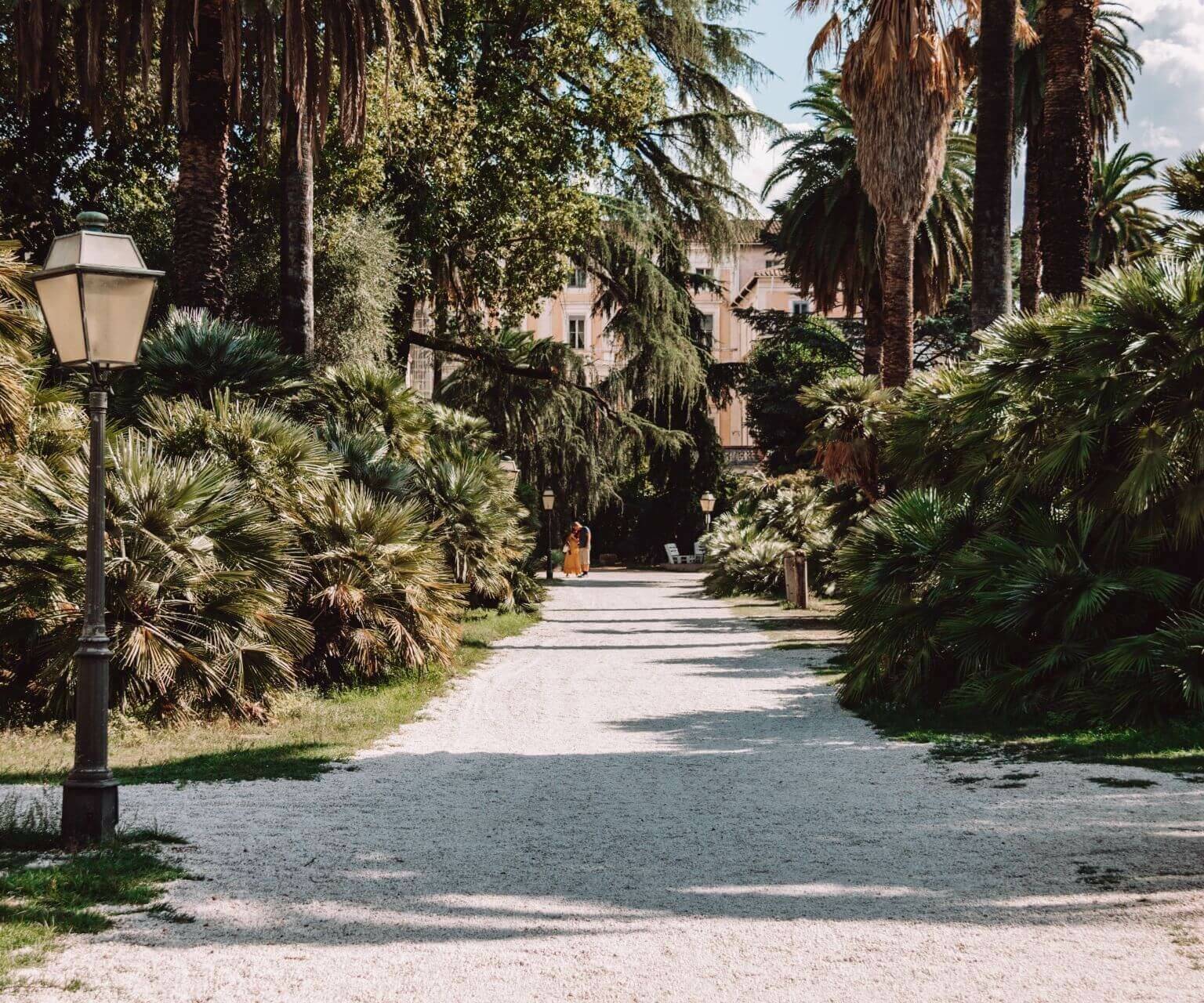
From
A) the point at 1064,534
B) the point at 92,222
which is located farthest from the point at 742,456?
the point at 92,222

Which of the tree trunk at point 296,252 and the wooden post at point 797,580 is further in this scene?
the wooden post at point 797,580

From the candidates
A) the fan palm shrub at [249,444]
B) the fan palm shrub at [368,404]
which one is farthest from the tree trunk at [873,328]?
the fan palm shrub at [249,444]

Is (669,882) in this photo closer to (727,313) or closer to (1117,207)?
(1117,207)

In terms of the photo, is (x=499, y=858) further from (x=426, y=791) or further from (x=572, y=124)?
(x=572, y=124)

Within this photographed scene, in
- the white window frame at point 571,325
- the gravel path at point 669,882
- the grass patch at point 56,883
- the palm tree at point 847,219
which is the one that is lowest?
the gravel path at point 669,882

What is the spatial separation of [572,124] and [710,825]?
1793cm

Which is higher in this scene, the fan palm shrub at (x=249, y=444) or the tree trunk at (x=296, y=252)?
the tree trunk at (x=296, y=252)

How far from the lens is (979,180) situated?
14.9 metres

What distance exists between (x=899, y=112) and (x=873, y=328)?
10.4 meters

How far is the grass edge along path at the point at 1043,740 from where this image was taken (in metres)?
8.02

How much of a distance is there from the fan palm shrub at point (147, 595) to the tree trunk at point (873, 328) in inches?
749

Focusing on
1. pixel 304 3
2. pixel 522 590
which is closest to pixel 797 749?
pixel 304 3

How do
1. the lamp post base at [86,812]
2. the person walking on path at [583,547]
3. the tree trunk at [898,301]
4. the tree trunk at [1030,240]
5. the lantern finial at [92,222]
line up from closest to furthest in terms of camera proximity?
1. the lamp post base at [86,812]
2. the lantern finial at [92,222]
3. the tree trunk at [898,301]
4. the tree trunk at [1030,240]
5. the person walking on path at [583,547]

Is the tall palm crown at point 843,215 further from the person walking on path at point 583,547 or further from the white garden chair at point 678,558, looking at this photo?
the white garden chair at point 678,558
